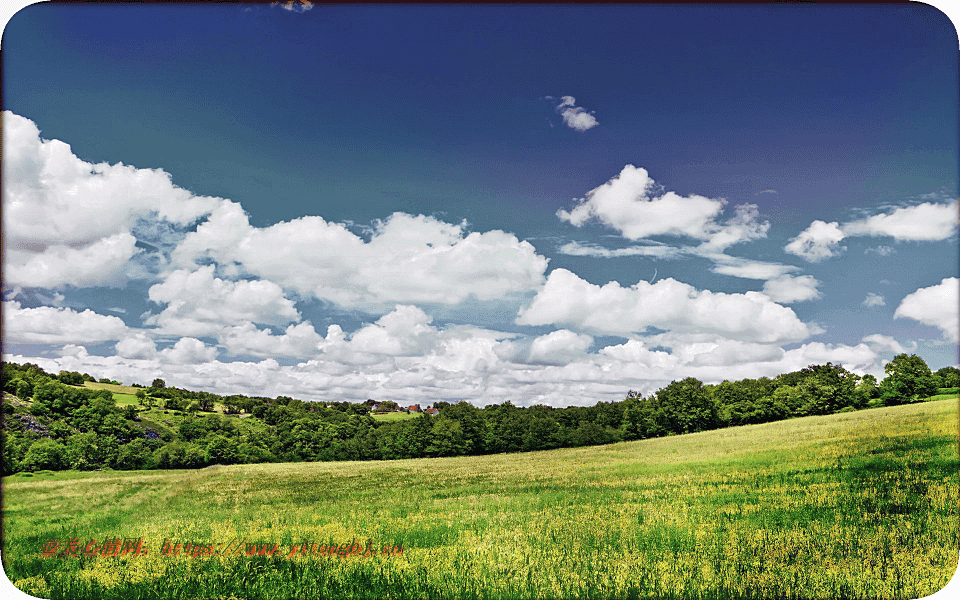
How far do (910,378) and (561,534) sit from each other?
8436mm

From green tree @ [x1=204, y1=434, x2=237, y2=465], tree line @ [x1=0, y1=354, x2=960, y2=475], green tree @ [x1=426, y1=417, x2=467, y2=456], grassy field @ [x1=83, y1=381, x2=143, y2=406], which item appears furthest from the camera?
green tree @ [x1=426, y1=417, x2=467, y2=456]

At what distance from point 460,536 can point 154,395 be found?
Result: 10315 millimetres

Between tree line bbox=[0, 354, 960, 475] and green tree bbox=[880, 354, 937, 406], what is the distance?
0.04 meters

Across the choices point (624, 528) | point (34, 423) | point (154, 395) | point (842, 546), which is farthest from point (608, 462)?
point (34, 423)

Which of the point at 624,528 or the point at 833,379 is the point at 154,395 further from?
the point at 833,379

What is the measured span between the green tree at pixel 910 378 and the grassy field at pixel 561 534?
472mm

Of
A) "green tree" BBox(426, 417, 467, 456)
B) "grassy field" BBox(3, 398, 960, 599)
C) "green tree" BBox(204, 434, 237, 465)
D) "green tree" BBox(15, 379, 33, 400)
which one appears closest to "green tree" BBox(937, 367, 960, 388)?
"grassy field" BBox(3, 398, 960, 599)

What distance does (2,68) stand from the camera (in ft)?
28.5

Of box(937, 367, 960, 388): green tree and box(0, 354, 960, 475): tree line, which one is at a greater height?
box(937, 367, 960, 388): green tree

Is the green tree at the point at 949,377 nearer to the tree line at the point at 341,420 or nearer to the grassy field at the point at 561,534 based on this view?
the tree line at the point at 341,420

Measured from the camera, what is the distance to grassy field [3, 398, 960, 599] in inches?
264

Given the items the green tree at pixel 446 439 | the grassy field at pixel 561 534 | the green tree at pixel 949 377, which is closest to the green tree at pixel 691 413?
the grassy field at pixel 561 534

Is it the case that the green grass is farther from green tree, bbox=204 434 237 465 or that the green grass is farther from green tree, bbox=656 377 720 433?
green tree, bbox=656 377 720 433

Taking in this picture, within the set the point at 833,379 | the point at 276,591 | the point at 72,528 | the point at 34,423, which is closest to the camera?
the point at 276,591
